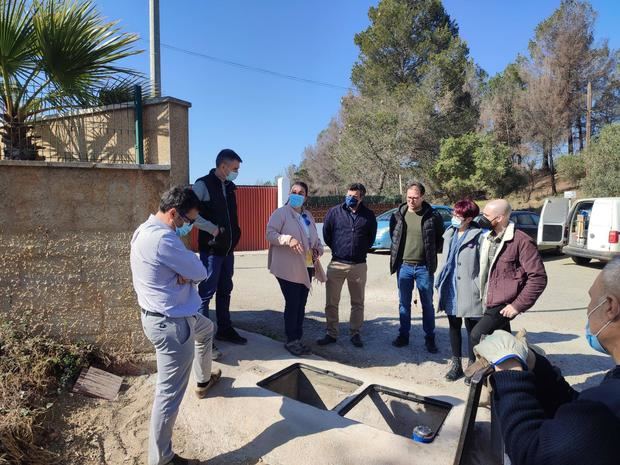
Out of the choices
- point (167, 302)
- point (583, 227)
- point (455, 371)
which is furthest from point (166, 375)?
point (583, 227)

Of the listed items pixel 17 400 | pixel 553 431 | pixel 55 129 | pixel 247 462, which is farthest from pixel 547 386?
pixel 55 129

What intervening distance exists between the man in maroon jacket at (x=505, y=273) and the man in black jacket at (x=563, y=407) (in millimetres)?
1620

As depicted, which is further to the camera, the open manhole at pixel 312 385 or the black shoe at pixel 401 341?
the black shoe at pixel 401 341

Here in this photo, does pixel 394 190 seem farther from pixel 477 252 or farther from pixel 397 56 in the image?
pixel 477 252

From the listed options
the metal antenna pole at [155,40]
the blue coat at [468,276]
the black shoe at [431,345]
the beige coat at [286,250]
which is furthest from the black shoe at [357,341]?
the metal antenna pole at [155,40]

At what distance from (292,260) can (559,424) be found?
325cm

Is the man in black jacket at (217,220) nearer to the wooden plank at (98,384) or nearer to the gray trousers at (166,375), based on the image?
the wooden plank at (98,384)

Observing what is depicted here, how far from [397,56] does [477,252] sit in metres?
28.6

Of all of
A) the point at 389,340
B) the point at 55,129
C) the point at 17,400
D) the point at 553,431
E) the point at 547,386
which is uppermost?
the point at 55,129

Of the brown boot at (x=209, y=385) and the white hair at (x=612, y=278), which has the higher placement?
the white hair at (x=612, y=278)

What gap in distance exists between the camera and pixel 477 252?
396cm

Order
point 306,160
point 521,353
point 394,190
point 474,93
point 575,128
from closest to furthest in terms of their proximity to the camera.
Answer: point 521,353 < point 394,190 < point 474,93 < point 575,128 < point 306,160

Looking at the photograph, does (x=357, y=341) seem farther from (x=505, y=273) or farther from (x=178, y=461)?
(x=178, y=461)

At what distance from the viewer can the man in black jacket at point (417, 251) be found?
15.4 feet
